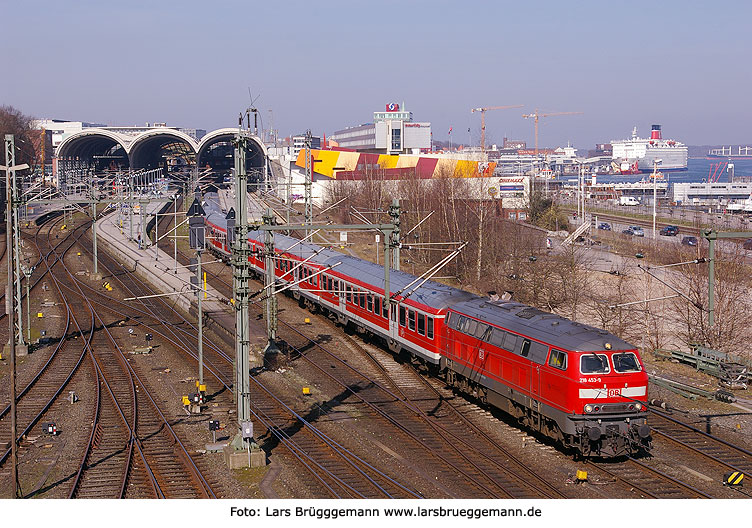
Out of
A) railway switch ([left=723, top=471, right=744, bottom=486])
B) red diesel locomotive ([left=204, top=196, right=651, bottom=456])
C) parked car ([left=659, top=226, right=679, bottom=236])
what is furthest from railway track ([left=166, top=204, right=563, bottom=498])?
parked car ([left=659, top=226, right=679, bottom=236])

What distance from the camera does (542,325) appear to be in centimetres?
2050

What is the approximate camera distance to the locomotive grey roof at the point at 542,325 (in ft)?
61.4

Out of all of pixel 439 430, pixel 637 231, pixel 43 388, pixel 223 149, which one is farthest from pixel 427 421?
pixel 223 149

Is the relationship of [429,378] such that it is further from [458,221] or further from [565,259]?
[458,221]

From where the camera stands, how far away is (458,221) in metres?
53.3

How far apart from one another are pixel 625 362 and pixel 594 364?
90cm

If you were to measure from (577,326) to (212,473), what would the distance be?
31.2ft

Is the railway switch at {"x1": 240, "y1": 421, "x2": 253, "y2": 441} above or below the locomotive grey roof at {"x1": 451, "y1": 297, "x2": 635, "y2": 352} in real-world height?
below

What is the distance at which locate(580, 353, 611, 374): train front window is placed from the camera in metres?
18.2

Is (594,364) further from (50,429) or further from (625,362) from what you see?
(50,429)

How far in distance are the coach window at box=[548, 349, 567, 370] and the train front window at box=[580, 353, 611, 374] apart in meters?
0.48

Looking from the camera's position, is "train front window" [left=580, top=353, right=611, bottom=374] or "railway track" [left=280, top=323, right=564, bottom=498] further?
"train front window" [left=580, top=353, right=611, bottom=374]

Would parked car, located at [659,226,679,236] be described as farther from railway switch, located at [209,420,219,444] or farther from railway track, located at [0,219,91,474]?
railway switch, located at [209,420,219,444]

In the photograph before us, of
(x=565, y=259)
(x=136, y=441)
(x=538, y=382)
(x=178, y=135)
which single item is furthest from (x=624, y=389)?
(x=178, y=135)
